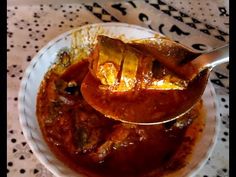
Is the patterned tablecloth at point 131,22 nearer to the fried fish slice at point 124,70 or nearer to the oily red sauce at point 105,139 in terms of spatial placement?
the oily red sauce at point 105,139

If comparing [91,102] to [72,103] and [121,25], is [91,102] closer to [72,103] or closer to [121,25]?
[72,103]

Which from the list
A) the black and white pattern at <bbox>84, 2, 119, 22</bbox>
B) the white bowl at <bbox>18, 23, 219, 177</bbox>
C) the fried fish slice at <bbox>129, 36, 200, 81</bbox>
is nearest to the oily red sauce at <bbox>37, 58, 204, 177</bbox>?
the white bowl at <bbox>18, 23, 219, 177</bbox>

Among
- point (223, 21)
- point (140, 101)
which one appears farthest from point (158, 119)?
point (223, 21)

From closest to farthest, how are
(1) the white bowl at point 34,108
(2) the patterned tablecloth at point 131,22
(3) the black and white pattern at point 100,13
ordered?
1. (1) the white bowl at point 34,108
2. (2) the patterned tablecloth at point 131,22
3. (3) the black and white pattern at point 100,13

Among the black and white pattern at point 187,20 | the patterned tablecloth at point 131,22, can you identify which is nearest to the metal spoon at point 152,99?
the patterned tablecloth at point 131,22

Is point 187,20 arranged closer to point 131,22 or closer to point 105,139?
point 131,22

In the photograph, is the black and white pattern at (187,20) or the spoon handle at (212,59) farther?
the black and white pattern at (187,20)
